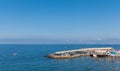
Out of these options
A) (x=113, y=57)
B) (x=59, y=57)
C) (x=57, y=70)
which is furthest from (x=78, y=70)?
(x=113, y=57)

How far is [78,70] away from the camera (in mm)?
90062

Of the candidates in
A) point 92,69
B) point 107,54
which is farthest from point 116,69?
point 107,54

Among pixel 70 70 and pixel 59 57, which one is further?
pixel 59 57

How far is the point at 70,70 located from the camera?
90.6 m

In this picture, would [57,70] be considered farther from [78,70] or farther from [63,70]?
[78,70]

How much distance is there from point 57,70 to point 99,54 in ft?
210

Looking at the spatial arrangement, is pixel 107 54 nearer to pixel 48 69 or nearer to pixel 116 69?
pixel 116 69

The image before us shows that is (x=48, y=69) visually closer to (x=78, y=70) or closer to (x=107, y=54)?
(x=78, y=70)

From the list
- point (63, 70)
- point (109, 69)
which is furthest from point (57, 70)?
point (109, 69)

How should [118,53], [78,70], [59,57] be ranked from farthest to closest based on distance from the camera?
[118,53] → [59,57] → [78,70]

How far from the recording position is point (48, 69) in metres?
93.2

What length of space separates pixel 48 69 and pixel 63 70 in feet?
25.8

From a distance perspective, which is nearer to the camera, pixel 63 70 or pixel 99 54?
pixel 63 70

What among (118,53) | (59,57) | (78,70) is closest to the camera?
(78,70)
